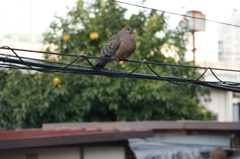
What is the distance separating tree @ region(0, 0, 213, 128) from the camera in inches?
550

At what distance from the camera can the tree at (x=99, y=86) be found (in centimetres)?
1396

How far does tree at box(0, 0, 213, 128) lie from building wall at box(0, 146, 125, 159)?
3.61 m

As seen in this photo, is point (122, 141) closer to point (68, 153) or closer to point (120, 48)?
point (68, 153)

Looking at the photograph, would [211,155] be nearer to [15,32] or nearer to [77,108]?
[77,108]

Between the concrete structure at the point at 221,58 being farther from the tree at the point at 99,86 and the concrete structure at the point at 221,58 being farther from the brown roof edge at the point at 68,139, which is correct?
the brown roof edge at the point at 68,139

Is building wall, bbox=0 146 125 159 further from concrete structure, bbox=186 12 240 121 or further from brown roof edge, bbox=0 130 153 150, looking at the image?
concrete structure, bbox=186 12 240 121

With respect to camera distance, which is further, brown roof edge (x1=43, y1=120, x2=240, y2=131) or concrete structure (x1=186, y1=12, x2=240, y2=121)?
concrete structure (x1=186, y1=12, x2=240, y2=121)

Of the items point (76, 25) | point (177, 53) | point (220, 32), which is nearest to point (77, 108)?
point (76, 25)

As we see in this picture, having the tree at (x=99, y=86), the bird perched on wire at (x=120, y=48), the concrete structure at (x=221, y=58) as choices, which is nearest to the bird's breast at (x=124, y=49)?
the bird perched on wire at (x=120, y=48)

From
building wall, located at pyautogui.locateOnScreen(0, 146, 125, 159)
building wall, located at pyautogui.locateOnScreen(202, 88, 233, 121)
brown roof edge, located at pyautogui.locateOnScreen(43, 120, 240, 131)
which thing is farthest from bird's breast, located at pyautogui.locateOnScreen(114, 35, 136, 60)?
building wall, located at pyautogui.locateOnScreen(202, 88, 233, 121)

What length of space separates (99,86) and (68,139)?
194 inches

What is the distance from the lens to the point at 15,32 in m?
18.2

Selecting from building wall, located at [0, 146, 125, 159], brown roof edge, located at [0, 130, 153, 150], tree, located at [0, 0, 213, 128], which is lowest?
building wall, located at [0, 146, 125, 159]

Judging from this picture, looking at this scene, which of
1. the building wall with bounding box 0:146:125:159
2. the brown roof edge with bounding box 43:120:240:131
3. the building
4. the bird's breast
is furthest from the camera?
the brown roof edge with bounding box 43:120:240:131
